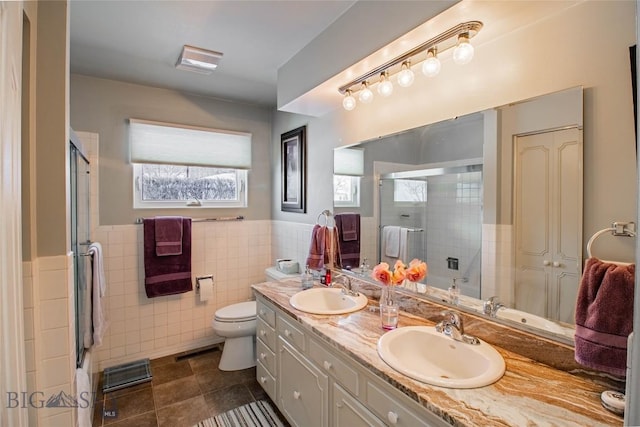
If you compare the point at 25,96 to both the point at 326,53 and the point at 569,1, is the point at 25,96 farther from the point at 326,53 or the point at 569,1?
the point at 569,1

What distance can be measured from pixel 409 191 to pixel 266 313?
1.25 meters

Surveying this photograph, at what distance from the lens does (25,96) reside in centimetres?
113

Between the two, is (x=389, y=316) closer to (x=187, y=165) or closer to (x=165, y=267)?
(x=165, y=267)

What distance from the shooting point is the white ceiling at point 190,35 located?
A: 1.67 metres

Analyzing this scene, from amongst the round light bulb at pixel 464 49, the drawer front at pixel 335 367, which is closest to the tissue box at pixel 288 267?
the drawer front at pixel 335 367

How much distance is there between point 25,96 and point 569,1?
2025 millimetres

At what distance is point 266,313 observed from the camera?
2094 millimetres

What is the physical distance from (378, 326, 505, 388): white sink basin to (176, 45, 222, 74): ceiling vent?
83.8 inches

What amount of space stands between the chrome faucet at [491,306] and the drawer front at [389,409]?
58cm

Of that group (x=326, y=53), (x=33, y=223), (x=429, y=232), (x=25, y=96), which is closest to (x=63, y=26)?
(x=25, y=96)

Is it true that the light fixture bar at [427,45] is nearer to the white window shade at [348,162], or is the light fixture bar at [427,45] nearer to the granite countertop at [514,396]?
the white window shade at [348,162]

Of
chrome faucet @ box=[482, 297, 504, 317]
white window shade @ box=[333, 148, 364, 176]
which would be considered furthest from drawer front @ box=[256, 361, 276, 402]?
white window shade @ box=[333, 148, 364, 176]

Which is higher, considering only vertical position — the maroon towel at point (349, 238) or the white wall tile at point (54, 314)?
the maroon towel at point (349, 238)

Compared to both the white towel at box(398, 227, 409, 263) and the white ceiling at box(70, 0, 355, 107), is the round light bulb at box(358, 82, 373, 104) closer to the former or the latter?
the white ceiling at box(70, 0, 355, 107)
